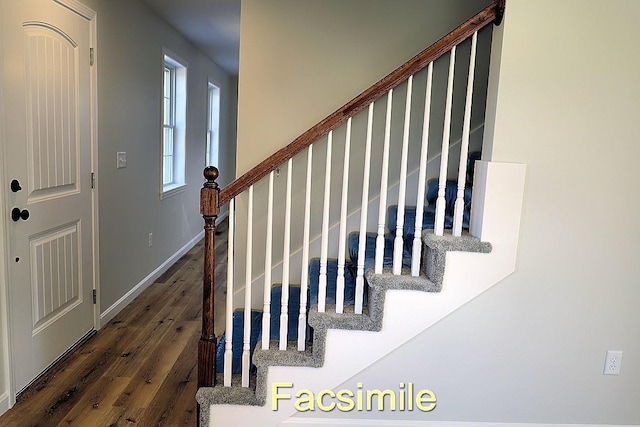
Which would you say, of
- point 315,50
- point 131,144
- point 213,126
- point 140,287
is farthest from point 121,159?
point 213,126

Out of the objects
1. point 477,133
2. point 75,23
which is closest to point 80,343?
point 75,23

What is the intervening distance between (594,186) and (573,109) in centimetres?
33

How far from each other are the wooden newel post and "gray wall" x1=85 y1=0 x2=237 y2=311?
1.57 meters

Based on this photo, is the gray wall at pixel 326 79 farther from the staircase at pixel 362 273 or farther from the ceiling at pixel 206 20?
the ceiling at pixel 206 20

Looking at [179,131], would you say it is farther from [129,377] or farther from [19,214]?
[129,377]

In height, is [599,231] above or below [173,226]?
above

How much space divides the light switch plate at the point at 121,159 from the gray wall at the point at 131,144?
0.03 m

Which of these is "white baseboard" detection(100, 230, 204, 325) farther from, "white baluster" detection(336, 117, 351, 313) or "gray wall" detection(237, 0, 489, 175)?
"white baluster" detection(336, 117, 351, 313)

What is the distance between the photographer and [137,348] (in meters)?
2.93

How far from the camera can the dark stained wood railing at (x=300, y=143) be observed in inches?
73.7

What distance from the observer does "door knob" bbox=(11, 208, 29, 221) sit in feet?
7.29

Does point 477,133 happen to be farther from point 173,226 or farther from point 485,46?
→ point 173,226

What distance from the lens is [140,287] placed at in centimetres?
399

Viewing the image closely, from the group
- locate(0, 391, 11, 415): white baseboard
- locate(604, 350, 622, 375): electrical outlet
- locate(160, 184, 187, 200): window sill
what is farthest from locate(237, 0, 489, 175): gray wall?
locate(160, 184, 187, 200): window sill
